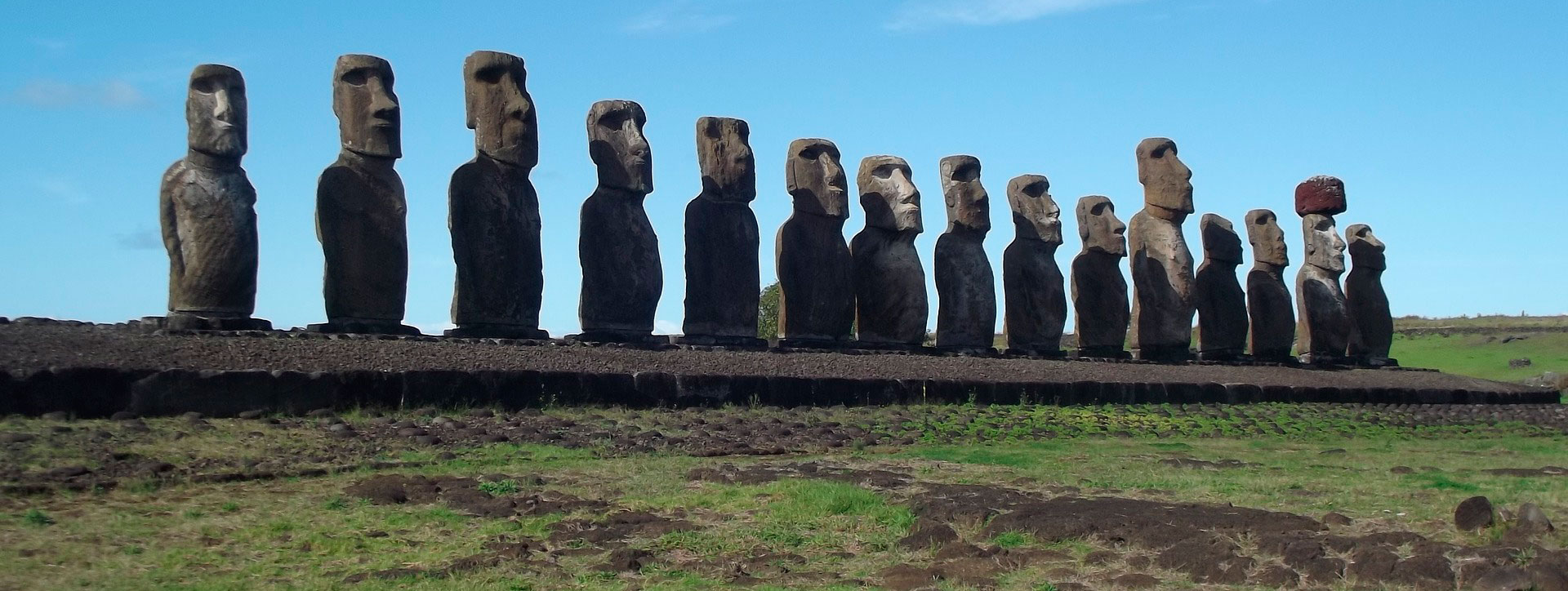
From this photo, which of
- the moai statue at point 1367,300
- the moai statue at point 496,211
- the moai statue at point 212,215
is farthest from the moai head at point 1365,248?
the moai statue at point 212,215

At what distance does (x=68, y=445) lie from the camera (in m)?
8.62

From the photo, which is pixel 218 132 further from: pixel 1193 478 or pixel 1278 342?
pixel 1278 342

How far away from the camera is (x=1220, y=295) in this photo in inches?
919

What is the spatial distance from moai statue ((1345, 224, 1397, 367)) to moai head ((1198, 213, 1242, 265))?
2.81 m

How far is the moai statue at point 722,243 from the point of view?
17.2 meters

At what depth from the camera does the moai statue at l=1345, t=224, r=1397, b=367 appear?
25250 mm

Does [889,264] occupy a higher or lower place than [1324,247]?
lower

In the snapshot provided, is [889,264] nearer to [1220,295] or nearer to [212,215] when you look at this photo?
[1220,295]

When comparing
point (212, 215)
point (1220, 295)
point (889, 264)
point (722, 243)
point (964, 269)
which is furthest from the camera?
point (1220, 295)

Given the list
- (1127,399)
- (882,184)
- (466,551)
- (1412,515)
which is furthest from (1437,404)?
(466,551)

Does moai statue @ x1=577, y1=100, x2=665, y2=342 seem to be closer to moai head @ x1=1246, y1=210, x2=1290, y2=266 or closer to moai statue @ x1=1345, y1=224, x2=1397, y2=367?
moai head @ x1=1246, y1=210, x2=1290, y2=266

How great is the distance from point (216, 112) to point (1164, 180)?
13.7m

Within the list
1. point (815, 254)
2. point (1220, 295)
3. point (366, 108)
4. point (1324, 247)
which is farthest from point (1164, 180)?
point (366, 108)

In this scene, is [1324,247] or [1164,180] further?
[1324,247]
